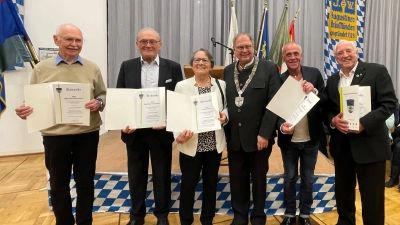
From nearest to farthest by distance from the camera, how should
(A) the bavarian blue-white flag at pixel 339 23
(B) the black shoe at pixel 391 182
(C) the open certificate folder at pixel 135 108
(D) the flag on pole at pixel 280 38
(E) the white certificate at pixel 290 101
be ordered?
(E) the white certificate at pixel 290 101 → (C) the open certificate folder at pixel 135 108 → (B) the black shoe at pixel 391 182 → (D) the flag on pole at pixel 280 38 → (A) the bavarian blue-white flag at pixel 339 23

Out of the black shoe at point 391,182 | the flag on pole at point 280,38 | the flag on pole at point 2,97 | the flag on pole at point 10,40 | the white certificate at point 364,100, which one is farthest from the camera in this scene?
the flag on pole at point 280,38

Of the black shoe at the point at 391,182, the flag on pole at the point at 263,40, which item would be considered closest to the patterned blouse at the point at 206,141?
the black shoe at the point at 391,182

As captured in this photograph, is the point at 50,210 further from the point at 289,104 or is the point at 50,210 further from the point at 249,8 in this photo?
the point at 249,8

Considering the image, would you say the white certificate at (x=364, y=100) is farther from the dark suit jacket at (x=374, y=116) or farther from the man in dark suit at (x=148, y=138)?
the man in dark suit at (x=148, y=138)

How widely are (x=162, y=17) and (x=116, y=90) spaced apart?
11.3 ft

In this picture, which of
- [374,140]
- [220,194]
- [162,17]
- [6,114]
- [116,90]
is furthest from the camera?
[162,17]

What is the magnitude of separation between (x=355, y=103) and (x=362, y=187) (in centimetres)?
61

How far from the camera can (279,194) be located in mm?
2646

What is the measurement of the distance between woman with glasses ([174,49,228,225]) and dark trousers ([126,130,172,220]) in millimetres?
172

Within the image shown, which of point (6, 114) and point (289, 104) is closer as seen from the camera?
point (289, 104)

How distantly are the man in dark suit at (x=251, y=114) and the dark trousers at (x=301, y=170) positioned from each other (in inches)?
9.5

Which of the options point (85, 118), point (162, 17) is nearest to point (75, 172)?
point (85, 118)

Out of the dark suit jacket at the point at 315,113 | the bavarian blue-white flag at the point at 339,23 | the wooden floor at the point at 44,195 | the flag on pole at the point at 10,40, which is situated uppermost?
the bavarian blue-white flag at the point at 339,23

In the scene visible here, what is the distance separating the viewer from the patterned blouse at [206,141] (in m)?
2.08
